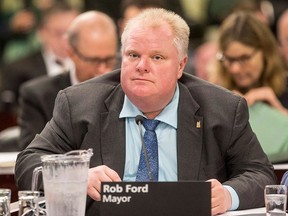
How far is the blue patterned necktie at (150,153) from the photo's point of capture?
14.0ft

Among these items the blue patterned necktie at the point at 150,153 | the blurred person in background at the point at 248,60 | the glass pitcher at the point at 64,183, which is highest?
the blurred person in background at the point at 248,60

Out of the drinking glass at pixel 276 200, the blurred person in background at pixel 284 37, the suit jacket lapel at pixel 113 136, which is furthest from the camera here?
the blurred person in background at pixel 284 37

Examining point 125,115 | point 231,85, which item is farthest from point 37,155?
point 231,85

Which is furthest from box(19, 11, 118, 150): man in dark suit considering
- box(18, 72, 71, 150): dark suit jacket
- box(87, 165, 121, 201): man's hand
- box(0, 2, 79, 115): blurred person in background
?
box(87, 165, 121, 201): man's hand

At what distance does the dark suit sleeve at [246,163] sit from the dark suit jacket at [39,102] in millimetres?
2700

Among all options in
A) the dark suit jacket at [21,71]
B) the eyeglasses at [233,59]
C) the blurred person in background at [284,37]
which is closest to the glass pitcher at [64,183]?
the eyeglasses at [233,59]

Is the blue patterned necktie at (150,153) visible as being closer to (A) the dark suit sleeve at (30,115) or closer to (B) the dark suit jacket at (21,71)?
(A) the dark suit sleeve at (30,115)

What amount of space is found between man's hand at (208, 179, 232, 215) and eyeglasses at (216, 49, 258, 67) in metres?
2.85

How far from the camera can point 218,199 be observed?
3848 mm

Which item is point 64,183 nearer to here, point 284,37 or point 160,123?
point 160,123

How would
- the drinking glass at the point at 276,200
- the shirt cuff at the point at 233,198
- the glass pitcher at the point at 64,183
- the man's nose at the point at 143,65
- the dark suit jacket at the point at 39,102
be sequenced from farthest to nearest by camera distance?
the dark suit jacket at the point at 39,102, the man's nose at the point at 143,65, the shirt cuff at the point at 233,198, the drinking glass at the point at 276,200, the glass pitcher at the point at 64,183

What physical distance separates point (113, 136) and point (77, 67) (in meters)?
2.68

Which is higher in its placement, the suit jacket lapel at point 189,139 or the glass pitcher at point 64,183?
the suit jacket lapel at point 189,139

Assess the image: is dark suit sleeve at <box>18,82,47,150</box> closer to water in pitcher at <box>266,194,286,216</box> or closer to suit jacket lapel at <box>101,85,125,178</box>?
suit jacket lapel at <box>101,85,125,178</box>
